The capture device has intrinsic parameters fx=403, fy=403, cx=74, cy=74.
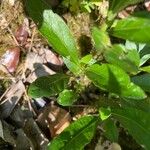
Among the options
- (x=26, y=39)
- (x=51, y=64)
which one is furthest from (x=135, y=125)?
(x=26, y=39)

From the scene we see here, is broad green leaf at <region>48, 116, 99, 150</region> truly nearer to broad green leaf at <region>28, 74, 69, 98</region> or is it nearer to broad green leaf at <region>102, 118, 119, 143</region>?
broad green leaf at <region>102, 118, 119, 143</region>

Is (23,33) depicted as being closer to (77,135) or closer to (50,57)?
(50,57)

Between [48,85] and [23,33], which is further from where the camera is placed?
[23,33]

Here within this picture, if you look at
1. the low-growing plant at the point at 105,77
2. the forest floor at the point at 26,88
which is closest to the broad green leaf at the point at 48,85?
the low-growing plant at the point at 105,77

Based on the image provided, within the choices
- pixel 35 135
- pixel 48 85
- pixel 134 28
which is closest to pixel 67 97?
pixel 48 85

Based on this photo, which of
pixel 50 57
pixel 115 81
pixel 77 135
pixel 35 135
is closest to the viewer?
pixel 115 81

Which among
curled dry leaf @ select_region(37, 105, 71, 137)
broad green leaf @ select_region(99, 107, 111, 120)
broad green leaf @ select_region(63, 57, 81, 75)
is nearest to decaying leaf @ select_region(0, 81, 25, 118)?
curled dry leaf @ select_region(37, 105, 71, 137)

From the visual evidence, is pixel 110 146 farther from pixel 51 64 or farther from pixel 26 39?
pixel 26 39
